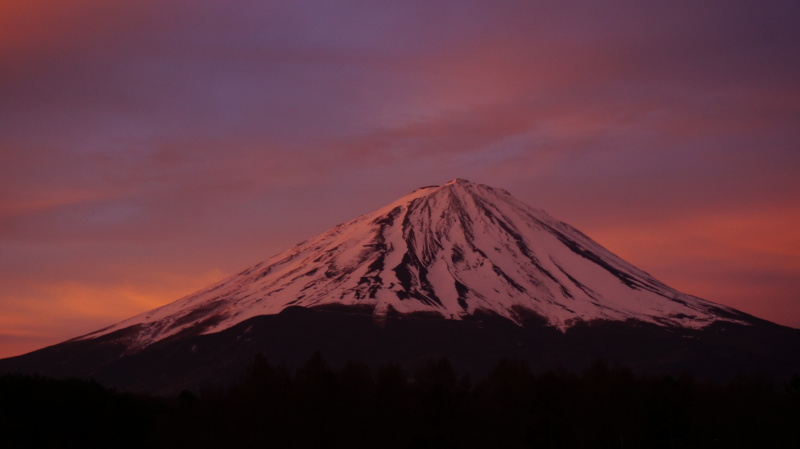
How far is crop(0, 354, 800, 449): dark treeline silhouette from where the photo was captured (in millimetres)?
60719

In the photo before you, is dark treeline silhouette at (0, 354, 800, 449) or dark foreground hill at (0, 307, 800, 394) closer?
dark treeline silhouette at (0, 354, 800, 449)

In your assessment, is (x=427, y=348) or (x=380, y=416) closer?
(x=380, y=416)

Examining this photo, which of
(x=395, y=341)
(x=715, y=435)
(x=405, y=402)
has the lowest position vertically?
(x=715, y=435)

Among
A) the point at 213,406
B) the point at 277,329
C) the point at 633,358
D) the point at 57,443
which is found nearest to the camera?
the point at 57,443

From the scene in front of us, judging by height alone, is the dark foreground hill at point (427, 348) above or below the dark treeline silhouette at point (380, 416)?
above

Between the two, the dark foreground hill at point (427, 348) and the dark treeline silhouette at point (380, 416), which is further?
the dark foreground hill at point (427, 348)

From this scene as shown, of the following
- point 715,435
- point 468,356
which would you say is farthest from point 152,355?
point 715,435

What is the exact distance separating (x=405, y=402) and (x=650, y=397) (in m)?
15.9

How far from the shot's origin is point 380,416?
215 ft

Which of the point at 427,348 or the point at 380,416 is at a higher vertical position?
the point at 427,348

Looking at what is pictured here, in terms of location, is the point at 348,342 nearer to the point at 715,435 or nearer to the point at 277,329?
the point at 277,329

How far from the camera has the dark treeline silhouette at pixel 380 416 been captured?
60.7 meters

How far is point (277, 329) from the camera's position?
632ft

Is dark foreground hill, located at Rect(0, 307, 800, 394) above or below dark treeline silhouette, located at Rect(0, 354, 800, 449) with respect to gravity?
above
